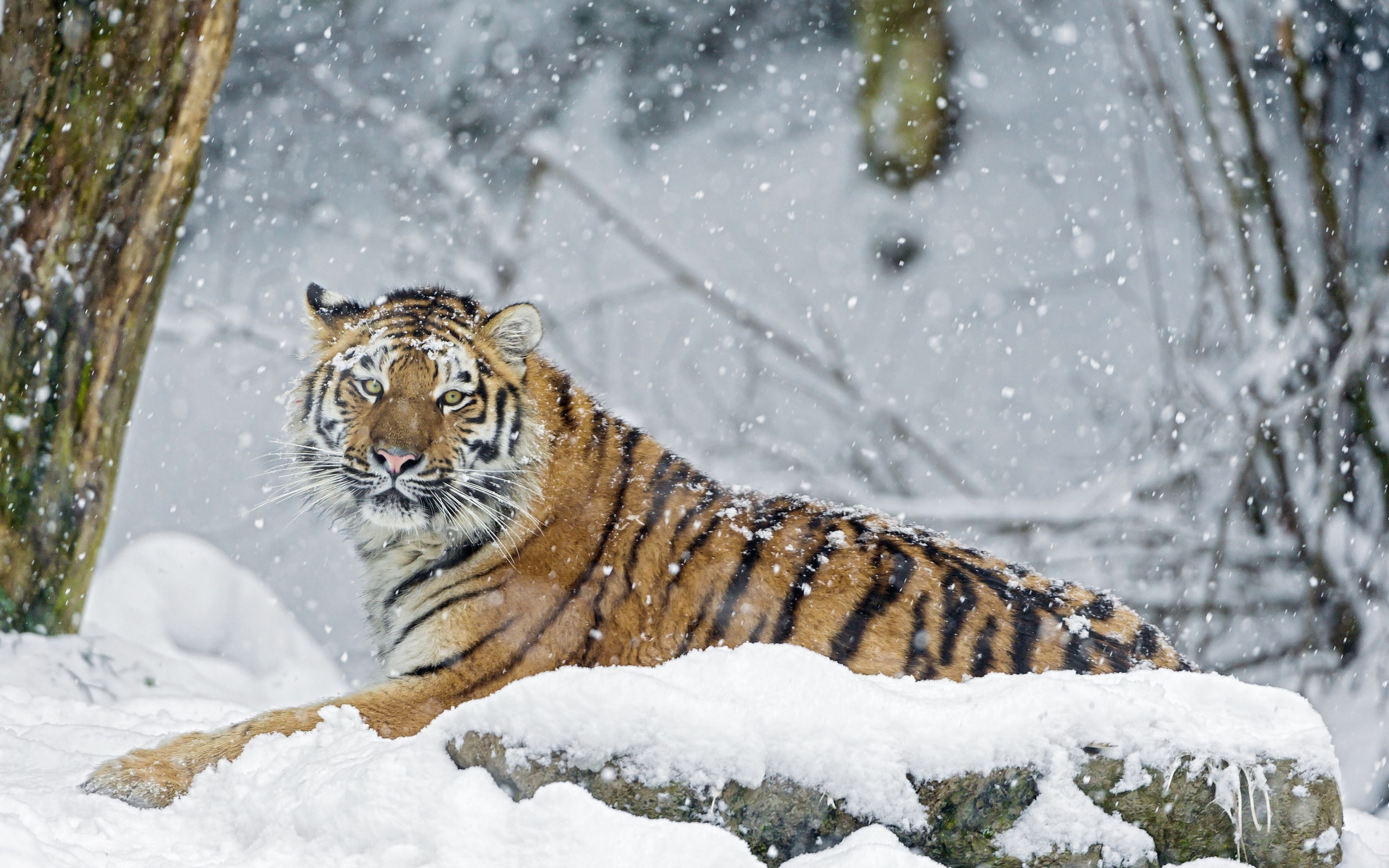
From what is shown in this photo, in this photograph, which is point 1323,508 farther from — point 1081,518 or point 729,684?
point 729,684

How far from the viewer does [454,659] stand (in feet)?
9.36

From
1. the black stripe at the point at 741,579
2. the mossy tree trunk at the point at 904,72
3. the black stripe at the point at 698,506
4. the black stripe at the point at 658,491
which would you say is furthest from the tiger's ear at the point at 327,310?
the mossy tree trunk at the point at 904,72

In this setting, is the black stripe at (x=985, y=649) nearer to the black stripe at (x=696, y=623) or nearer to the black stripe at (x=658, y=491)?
the black stripe at (x=696, y=623)

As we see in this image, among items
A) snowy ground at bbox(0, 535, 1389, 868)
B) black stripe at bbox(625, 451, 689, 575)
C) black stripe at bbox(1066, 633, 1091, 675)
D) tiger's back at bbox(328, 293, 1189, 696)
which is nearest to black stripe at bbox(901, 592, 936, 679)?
tiger's back at bbox(328, 293, 1189, 696)

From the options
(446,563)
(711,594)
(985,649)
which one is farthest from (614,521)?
(985,649)

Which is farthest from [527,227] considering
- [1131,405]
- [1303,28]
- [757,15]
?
[1303,28]

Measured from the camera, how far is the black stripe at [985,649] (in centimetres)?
266

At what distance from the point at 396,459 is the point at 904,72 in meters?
7.23

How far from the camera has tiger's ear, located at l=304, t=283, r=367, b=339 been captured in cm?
330

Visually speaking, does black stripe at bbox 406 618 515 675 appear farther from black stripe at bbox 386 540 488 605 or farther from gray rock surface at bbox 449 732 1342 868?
gray rock surface at bbox 449 732 1342 868

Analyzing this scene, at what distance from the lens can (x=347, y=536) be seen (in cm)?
324

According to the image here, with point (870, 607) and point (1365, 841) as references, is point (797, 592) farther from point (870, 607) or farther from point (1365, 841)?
point (1365, 841)

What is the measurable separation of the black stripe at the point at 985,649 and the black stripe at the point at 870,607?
0.67 ft

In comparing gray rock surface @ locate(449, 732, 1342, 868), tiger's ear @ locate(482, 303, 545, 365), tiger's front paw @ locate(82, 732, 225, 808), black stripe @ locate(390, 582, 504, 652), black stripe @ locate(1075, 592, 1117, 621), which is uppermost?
tiger's ear @ locate(482, 303, 545, 365)
